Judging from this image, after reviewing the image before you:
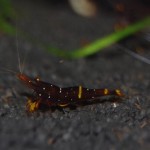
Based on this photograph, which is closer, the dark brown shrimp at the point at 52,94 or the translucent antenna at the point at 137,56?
the dark brown shrimp at the point at 52,94

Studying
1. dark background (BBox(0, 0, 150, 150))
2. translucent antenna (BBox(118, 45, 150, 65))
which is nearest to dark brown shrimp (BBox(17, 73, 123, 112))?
dark background (BBox(0, 0, 150, 150))

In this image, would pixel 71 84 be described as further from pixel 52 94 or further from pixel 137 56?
pixel 137 56

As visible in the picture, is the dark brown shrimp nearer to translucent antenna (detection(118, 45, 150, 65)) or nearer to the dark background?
the dark background

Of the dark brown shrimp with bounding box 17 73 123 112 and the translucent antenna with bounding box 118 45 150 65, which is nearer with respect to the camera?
the dark brown shrimp with bounding box 17 73 123 112

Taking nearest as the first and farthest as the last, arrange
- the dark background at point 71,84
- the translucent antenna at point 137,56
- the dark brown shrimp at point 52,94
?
1. the dark background at point 71,84
2. the dark brown shrimp at point 52,94
3. the translucent antenna at point 137,56

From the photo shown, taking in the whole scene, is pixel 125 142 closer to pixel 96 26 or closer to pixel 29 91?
pixel 29 91

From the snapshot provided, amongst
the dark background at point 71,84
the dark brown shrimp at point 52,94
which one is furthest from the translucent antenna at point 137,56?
the dark brown shrimp at point 52,94

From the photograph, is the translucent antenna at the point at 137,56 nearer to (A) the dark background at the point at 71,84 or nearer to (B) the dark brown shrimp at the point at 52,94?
(A) the dark background at the point at 71,84

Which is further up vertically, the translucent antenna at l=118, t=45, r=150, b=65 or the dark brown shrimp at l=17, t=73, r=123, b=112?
the translucent antenna at l=118, t=45, r=150, b=65

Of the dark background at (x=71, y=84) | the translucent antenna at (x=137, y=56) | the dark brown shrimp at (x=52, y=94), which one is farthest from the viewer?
the translucent antenna at (x=137, y=56)
